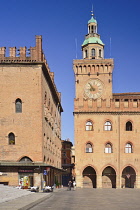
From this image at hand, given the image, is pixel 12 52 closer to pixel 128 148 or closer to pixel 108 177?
pixel 128 148

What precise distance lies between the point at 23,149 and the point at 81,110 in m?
26.3

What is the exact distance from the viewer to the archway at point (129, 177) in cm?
6531

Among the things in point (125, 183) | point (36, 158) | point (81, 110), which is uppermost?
point (81, 110)

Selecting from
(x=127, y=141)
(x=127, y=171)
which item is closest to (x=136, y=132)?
(x=127, y=141)

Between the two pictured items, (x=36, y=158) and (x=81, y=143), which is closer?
(x=36, y=158)

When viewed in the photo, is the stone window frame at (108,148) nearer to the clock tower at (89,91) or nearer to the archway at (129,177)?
the clock tower at (89,91)

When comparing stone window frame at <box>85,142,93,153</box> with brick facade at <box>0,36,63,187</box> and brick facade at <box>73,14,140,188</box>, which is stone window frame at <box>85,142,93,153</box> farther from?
brick facade at <box>0,36,63,187</box>

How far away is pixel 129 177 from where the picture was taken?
65875 mm

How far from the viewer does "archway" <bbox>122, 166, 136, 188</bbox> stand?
65312mm

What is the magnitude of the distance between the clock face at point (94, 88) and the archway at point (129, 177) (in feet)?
46.0

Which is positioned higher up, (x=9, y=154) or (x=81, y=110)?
(x=81, y=110)

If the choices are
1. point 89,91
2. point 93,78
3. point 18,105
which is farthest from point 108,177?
point 18,105

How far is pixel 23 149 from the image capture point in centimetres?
4019

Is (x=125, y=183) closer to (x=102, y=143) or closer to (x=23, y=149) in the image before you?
(x=102, y=143)
